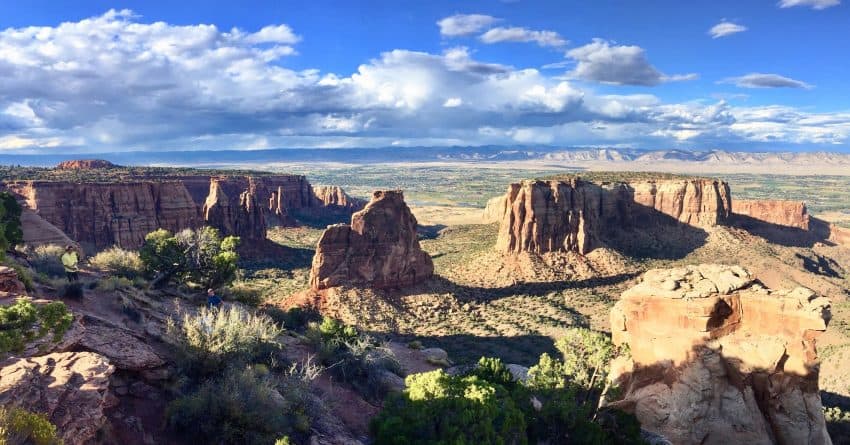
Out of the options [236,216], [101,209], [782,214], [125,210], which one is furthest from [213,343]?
[782,214]

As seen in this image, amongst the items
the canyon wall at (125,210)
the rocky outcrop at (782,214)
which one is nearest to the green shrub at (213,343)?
the canyon wall at (125,210)

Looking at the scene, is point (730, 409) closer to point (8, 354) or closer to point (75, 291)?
point (8, 354)

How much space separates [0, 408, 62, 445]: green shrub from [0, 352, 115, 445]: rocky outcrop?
2.87 feet

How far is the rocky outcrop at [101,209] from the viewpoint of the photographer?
66.2m

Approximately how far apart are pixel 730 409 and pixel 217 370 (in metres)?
17.2

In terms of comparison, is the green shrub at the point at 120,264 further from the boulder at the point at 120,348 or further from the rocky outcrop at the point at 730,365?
the rocky outcrop at the point at 730,365

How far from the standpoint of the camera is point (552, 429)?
16.4m

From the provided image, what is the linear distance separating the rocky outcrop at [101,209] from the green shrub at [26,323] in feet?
202

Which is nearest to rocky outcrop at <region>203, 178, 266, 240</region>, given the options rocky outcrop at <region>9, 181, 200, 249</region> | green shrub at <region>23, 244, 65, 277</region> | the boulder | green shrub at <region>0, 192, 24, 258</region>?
rocky outcrop at <region>9, 181, 200, 249</region>

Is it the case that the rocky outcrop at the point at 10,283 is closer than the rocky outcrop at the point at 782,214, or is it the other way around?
the rocky outcrop at the point at 10,283

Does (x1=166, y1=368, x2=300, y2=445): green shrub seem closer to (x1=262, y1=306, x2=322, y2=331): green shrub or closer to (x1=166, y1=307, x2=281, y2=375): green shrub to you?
(x1=166, y1=307, x2=281, y2=375): green shrub

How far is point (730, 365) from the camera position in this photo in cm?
1727

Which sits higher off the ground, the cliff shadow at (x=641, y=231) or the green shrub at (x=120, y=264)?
the green shrub at (x=120, y=264)

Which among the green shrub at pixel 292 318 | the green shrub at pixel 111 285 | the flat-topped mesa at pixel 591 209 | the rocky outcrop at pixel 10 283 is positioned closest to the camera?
the rocky outcrop at pixel 10 283
